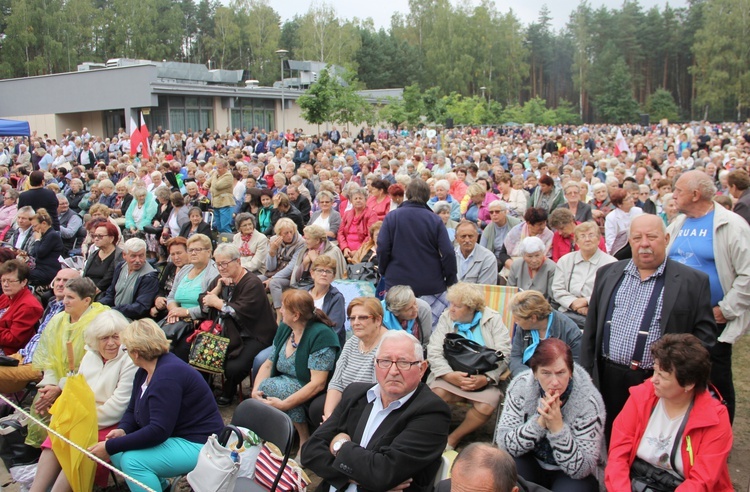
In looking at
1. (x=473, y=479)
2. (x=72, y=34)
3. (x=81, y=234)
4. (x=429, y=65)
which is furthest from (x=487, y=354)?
(x=429, y=65)

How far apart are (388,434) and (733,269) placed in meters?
2.21

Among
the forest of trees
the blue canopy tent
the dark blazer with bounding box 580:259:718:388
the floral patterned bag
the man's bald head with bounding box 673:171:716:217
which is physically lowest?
the floral patterned bag

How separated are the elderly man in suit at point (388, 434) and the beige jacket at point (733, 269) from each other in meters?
1.78

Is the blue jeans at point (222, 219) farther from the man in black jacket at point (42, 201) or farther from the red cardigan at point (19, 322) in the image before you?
the red cardigan at point (19, 322)

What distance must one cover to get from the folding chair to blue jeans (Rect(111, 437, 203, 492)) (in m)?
0.41

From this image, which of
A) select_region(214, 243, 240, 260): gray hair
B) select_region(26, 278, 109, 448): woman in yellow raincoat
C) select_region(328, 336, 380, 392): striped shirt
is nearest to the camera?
select_region(328, 336, 380, 392): striped shirt

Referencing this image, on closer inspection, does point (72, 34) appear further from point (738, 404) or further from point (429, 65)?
point (738, 404)

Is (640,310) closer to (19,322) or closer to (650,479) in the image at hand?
(650,479)

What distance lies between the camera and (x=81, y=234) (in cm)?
888

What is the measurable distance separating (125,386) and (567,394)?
2.71 meters

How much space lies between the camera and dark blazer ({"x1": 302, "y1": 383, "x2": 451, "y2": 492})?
282 cm

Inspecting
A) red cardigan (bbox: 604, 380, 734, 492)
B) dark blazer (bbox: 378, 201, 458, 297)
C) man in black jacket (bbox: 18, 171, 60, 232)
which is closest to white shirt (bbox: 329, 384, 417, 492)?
red cardigan (bbox: 604, 380, 734, 492)

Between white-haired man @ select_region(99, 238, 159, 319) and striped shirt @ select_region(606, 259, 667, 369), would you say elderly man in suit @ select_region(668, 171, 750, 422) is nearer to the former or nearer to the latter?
striped shirt @ select_region(606, 259, 667, 369)

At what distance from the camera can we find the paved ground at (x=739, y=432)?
3825 millimetres
